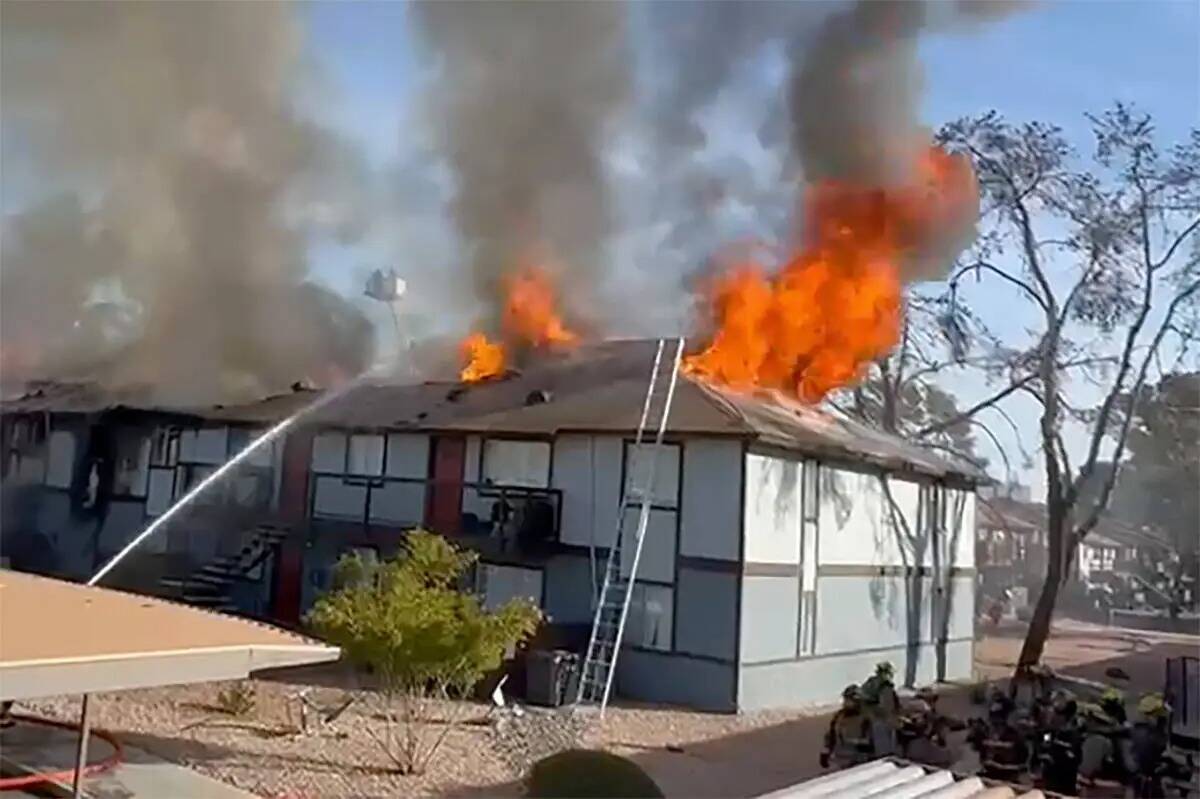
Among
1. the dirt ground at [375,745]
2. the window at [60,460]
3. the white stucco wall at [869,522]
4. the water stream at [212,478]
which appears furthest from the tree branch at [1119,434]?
the window at [60,460]

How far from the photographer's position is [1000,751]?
9.63 m

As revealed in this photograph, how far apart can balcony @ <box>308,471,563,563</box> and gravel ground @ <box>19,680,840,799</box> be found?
2661 mm

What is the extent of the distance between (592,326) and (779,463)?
9149 mm

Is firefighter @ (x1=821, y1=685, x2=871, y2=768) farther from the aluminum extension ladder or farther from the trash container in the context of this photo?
the aluminum extension ladder

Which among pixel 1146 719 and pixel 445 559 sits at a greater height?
pixel 445 559

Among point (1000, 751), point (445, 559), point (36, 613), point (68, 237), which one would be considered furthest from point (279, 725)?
point (68, 237)

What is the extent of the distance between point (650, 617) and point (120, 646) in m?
10.4

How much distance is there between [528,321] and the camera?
21609 millimetres

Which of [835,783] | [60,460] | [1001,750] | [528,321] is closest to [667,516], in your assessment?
[1001,750]

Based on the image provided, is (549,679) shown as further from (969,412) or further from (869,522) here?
(969,412)

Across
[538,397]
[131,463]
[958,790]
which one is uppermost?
[538,397]

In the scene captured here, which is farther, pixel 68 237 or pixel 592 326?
pixel 68 237

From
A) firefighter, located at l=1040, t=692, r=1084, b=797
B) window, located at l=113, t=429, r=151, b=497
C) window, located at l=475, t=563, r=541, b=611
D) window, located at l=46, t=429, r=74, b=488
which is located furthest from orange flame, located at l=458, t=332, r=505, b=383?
firefighter, located at l=1040, t=692, r=1084, b=797

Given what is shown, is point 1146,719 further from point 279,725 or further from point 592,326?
point 592,326
